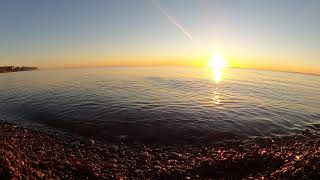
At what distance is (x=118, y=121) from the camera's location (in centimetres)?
2053

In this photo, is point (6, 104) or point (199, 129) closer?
point (199, 129)

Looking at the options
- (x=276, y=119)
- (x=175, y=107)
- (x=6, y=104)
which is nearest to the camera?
(x=276, y=119)

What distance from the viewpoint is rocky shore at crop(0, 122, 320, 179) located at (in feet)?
30.5

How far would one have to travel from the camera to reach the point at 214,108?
27516 millimetres

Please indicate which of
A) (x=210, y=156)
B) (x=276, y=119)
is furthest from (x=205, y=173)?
(x=276, y=119)

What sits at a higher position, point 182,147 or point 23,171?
point 23,171

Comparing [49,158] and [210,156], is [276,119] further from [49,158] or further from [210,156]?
[49,158]

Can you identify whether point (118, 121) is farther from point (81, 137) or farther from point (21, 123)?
point (21, 123)

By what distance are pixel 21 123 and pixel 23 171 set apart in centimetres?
1304

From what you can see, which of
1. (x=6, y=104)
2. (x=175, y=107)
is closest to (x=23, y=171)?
(x=175, y=107)

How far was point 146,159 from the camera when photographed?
12773mm

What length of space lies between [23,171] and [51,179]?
98 cm

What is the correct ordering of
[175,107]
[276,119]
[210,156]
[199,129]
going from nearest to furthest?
[210,156]
[199,129]
[276,119]
[175,107]

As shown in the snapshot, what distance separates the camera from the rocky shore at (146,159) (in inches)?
366
